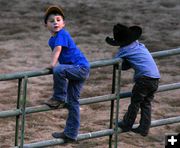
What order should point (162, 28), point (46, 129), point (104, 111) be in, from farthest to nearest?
1. point (162, 28)
2. point (104, 111)
3. point (46, 129)

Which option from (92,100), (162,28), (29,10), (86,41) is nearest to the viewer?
(92,100)

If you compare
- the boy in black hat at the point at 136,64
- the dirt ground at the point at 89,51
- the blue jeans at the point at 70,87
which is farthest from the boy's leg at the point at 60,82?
the dirt ground at the point at 89,51

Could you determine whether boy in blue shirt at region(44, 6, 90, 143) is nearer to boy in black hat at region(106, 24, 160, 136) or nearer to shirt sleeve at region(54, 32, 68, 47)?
shirt sleeve at region(54, 32, 68, 47)

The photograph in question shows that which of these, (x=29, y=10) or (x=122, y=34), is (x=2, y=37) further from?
(x=122, y=34)

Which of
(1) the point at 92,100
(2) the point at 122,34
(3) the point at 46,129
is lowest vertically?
(3) the point at 46,129

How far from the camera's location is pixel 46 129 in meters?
8.73

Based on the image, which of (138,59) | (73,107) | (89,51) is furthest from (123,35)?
(89,51)

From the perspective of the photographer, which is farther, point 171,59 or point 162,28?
point 162,28

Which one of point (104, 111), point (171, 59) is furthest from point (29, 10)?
point (104, 111)

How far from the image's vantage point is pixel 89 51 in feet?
40.0

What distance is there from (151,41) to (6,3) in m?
3.43

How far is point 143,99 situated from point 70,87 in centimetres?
61

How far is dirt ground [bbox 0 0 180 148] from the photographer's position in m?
8.73

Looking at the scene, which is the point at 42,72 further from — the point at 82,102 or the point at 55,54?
the point at 82,102
